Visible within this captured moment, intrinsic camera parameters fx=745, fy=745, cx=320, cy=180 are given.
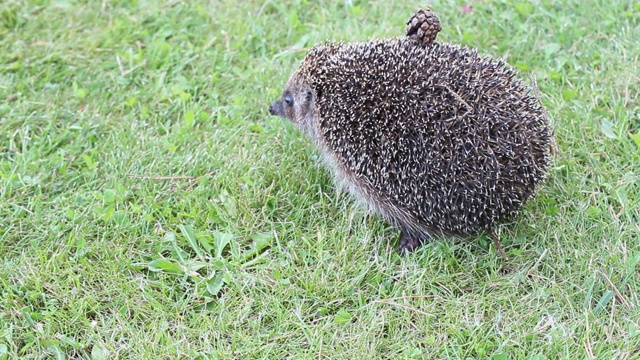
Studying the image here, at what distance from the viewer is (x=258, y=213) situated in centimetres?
Result: 487

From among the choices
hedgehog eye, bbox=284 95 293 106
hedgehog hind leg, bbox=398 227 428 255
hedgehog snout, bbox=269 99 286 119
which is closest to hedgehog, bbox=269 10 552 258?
hedgehog hind leg, bbox=398 227 428 255

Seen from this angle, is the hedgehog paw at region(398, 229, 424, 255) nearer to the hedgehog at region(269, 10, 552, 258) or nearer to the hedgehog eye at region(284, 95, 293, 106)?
the hedgehog at region(269, 10, 552, 258)

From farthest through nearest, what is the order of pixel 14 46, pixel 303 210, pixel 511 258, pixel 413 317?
pixel 14 46, pixel 303 210, pixel 511 258, pixel 413 317

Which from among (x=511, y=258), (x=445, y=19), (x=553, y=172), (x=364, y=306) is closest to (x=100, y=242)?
(x=364, y=306)

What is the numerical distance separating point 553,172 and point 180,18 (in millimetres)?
3559

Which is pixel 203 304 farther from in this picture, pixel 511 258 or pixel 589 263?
pixel 589 263

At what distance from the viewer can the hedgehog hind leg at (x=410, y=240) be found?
182 inches

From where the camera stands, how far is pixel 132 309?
429 cm

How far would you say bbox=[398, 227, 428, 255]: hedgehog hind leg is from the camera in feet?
15.2

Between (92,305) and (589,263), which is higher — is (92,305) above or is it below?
below

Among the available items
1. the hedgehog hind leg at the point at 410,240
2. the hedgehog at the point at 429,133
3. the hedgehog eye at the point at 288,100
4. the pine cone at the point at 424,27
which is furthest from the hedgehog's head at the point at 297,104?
the hedgehog hind leg at the point at 410,240

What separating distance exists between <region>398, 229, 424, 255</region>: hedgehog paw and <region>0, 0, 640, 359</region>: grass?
0.07 metres

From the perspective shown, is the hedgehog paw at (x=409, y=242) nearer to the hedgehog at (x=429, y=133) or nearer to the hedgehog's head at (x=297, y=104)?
the hedgehog at (x=429, y=133)

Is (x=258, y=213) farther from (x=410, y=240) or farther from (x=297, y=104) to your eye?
(x=410, y=240)
